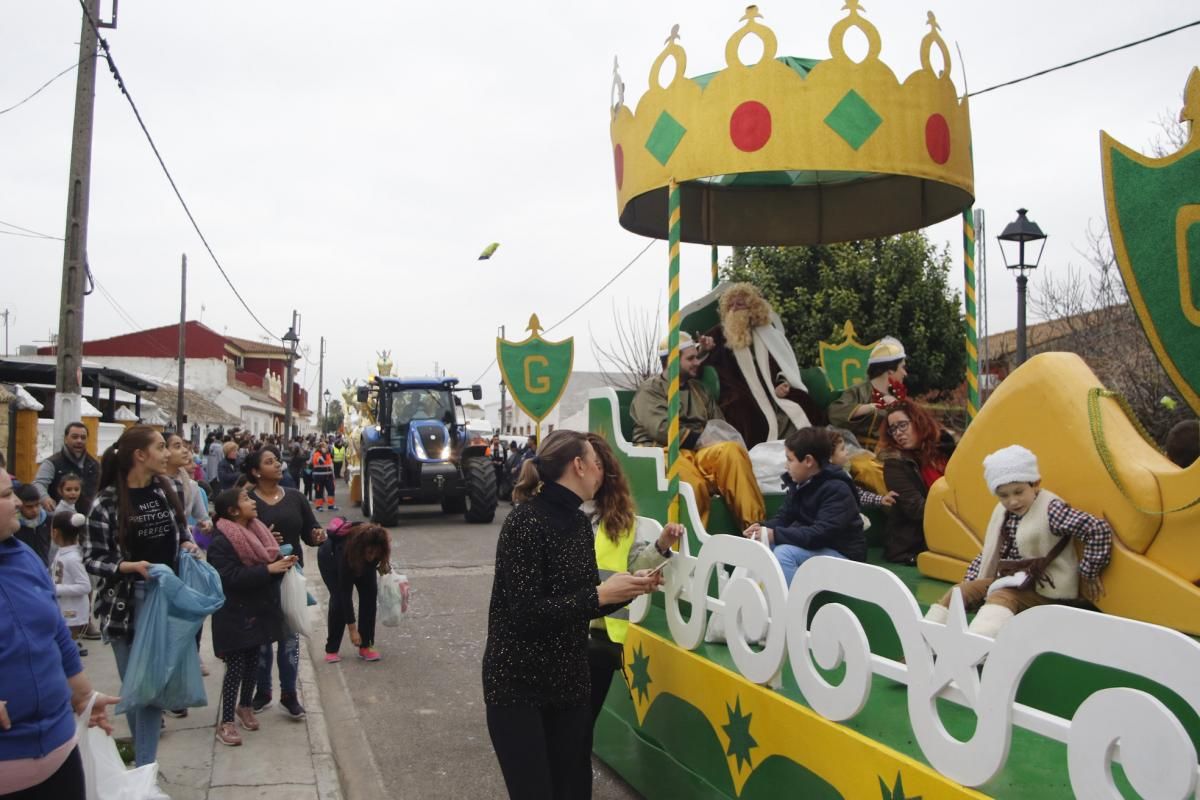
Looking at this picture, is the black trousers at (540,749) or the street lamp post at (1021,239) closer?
the black trousers at (540,749)

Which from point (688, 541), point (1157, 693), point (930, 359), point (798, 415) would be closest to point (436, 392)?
point (930, 359)

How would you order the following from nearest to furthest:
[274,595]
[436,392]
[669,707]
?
[669,707] < [274,595] < [436,392]

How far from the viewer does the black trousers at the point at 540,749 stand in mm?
3014

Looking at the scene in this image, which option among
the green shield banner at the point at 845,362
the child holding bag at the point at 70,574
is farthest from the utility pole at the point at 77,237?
the green shield banner at the point at 845,362

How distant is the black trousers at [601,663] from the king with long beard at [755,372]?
245cm

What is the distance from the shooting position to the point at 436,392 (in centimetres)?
1878

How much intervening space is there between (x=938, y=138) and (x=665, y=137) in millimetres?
1379

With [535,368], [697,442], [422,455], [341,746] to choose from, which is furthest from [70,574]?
[422,455]

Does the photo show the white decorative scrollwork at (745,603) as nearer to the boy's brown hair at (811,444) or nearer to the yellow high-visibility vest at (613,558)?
the yellow high-visibility vest at (613,558)

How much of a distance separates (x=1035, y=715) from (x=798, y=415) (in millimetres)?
3945

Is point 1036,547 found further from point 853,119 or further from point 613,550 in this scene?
point 853,119

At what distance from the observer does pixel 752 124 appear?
4.55 meters

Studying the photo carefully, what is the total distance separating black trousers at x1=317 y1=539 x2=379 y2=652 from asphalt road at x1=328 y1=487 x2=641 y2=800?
0.23m

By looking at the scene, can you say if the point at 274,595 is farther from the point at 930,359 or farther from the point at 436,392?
the point at 930,359
